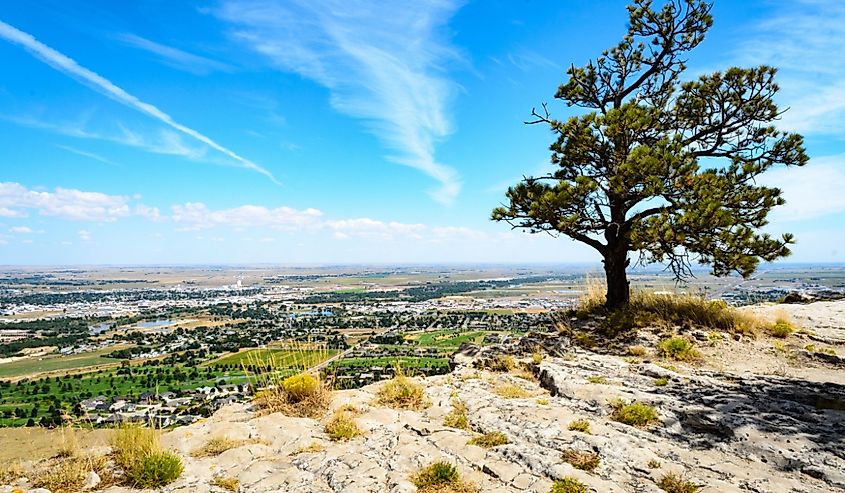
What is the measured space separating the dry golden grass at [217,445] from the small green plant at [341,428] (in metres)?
0.93

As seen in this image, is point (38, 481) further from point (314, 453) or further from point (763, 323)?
point (763, 323)

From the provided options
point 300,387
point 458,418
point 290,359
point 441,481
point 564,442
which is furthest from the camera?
point 290,359

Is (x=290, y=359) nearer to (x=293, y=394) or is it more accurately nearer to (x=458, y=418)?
(x=293, y=394)

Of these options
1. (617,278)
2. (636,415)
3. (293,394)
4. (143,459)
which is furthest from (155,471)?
(617,278)

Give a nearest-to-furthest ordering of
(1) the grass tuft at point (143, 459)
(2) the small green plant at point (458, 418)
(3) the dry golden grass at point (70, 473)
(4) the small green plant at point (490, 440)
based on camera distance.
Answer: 1. (3) the dry golden grass at point (70, 473)
2. (1) the grass tuft at point (143, 459)
3. (4) the small green plant at point (490, 440)
4. (2) the small green plant at point (458, 418)

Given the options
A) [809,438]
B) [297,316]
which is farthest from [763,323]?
[297,316]

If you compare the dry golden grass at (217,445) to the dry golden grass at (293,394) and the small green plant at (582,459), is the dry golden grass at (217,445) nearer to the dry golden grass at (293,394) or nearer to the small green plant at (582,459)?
the dry golden grass at (293,394)

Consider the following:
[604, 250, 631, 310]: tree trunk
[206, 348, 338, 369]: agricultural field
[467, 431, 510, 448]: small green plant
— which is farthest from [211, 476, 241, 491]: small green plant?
[604, 250, 631, 310]: tree trunk

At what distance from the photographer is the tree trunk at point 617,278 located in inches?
483

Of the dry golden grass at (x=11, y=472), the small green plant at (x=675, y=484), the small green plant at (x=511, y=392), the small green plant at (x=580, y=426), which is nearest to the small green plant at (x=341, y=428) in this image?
the small green plant at (x=511, y=392)

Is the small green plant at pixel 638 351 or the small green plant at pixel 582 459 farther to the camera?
the small green plant at pixel 638 351

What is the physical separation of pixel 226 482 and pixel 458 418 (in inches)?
123

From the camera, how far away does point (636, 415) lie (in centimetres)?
596

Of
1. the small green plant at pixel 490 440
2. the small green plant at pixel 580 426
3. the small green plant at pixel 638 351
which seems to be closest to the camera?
the small green plant at pixel 490 440
